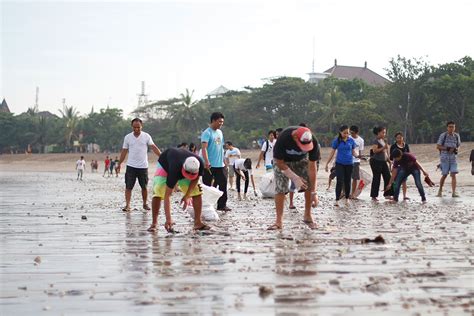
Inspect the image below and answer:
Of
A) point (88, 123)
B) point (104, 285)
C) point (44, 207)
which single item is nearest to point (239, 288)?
point (104, 285)

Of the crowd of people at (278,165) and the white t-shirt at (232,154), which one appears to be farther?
the white t-shirt at (232,154)

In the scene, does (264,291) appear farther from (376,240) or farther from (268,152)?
(268,152)

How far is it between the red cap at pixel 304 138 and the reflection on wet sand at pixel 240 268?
96 centimetres

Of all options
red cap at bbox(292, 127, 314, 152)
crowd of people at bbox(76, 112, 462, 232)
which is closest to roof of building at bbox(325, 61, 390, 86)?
crowd of people at bbox(76, 112, 462, 232)

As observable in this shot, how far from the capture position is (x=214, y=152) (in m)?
12.4

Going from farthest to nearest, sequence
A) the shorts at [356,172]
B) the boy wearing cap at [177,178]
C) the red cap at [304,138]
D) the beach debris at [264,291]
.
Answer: the shorts at [356,172]
the red cap at [304,138]
the boy wearing cap at [177,178]
the beach debris at [264,291]

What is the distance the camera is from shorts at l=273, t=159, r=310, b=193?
927 centimetres

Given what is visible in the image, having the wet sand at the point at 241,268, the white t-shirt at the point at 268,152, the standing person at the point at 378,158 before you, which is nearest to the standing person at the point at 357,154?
the standing person at the point at 378,158

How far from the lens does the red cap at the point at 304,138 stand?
8672 millimetres

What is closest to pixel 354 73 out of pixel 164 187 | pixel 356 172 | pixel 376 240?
pixel 356 172

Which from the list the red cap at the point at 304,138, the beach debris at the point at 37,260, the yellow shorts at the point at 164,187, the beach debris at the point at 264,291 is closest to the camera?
the beach debris at the point at 264,291

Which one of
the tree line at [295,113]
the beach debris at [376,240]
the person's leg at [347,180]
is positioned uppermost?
the tree line at [295,113]

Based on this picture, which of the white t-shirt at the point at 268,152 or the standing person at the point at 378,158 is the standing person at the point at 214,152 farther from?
the standing person at the point at 378,158

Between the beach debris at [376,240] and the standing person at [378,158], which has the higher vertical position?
the standing person at [378,158]
